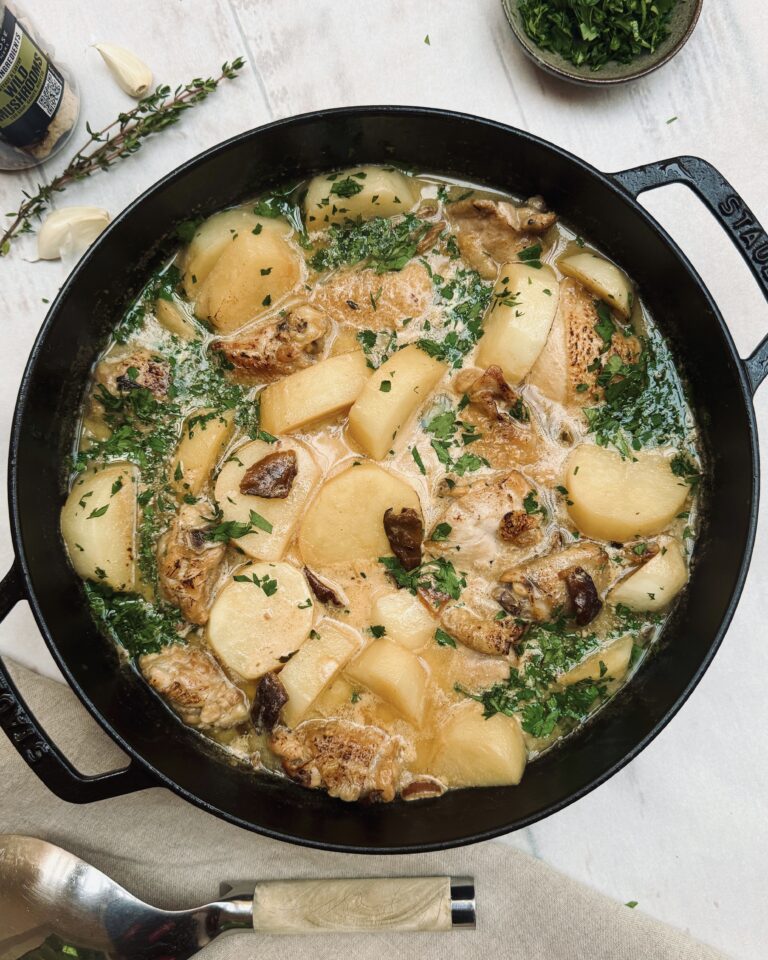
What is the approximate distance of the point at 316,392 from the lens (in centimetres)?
267

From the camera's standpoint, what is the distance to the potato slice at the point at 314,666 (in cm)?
265

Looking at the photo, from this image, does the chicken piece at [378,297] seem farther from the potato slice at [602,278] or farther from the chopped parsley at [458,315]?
the potato slice at [602,278]

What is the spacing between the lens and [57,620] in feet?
8.74

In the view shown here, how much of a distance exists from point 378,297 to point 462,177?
0.64 meters

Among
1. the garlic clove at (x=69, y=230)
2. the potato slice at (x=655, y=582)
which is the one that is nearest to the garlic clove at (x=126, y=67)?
the garlic clove at (x=69, y=230)

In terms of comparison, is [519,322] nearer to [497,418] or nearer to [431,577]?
[497,418]

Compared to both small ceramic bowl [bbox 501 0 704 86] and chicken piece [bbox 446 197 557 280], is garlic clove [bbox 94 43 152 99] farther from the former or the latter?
small ceramic bowl [bbox 501 0 704 86]

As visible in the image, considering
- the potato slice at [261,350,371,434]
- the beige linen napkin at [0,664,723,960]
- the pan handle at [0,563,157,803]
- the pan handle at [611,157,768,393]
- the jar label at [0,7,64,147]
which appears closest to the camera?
the pan handle at [0,563,157,803]

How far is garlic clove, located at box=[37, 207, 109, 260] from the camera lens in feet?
9.37

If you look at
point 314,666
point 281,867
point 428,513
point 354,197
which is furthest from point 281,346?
point 281,867

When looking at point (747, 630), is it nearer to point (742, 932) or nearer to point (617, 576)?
point (617, 576)

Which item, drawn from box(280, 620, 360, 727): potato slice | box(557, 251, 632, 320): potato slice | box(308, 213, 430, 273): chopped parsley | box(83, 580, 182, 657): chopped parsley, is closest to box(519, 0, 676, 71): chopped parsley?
box(557, 251, 632, 320): potato slice

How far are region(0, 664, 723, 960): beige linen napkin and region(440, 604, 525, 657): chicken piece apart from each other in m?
0.90

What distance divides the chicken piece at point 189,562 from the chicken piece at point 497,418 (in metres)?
1.00
